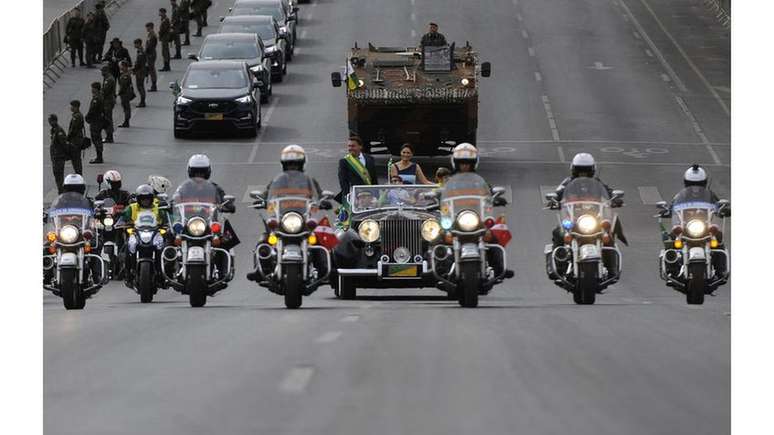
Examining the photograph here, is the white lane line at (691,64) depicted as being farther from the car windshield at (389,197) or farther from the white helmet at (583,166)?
the white helmet at (583,166)

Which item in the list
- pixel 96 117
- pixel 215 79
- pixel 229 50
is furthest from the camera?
pixel 229 50

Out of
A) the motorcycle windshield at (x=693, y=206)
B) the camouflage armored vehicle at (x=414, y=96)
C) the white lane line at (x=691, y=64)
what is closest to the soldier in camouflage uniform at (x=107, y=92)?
the camouflage armored vehicle at (x=414, y=96)

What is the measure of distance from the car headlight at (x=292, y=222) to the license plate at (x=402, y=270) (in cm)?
257

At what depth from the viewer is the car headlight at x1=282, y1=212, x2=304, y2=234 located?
71.4 feet

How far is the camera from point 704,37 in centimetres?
6850

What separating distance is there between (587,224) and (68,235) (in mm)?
5729

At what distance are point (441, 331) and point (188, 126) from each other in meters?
29.0

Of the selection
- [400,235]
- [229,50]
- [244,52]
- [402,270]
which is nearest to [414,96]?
[244,52]

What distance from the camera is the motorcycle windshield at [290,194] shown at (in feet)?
72.5

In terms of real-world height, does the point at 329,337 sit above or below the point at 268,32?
below

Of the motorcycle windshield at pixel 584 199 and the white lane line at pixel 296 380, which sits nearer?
the white lane line at pixel 296 380

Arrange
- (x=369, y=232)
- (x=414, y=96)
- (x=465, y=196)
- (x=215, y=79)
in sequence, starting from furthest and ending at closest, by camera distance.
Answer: (x=215, y=79) → (x=414, y=96) → (x=369, y=232) → (x=465, y=196)

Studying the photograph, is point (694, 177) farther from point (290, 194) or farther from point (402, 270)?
point (290, 194)

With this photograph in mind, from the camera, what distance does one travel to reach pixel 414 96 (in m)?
40.8
